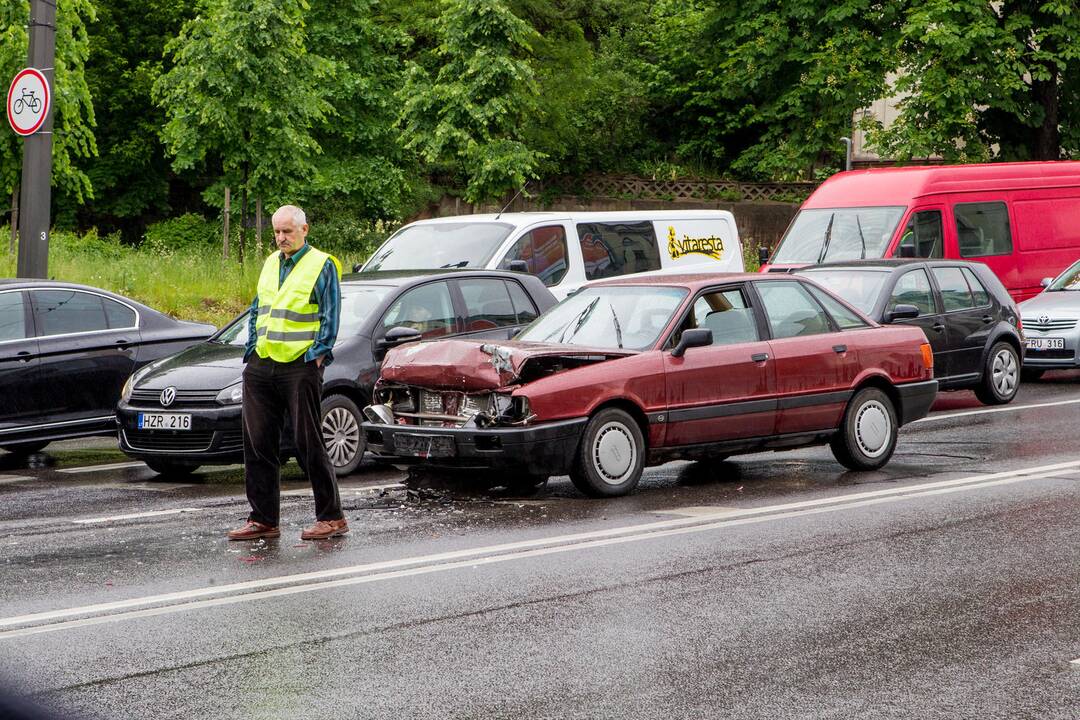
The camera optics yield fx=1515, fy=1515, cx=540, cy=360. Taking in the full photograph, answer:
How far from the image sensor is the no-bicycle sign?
14.3 m

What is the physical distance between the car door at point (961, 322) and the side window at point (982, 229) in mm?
4149

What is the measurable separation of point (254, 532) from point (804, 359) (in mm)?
4333

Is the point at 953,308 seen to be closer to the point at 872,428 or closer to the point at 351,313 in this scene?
the point at 872,428

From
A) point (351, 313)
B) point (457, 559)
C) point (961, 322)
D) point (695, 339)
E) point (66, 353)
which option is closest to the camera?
point (457, 559)

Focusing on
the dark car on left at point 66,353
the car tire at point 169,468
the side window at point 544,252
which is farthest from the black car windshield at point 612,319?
the side window at point 544,252

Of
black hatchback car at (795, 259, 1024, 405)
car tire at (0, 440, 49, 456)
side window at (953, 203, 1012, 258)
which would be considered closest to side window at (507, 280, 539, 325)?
black hatchback car at (795, 259, 1024, 405)

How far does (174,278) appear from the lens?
2181cm

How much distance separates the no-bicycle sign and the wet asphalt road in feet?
15.6

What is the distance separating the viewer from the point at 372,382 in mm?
11578

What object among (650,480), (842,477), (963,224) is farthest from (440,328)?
(963,224)

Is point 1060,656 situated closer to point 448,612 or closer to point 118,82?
point 448,612

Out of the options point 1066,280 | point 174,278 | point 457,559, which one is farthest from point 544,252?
point 457,559

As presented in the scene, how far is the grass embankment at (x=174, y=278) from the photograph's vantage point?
20547mm

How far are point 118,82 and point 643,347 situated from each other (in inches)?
1447
